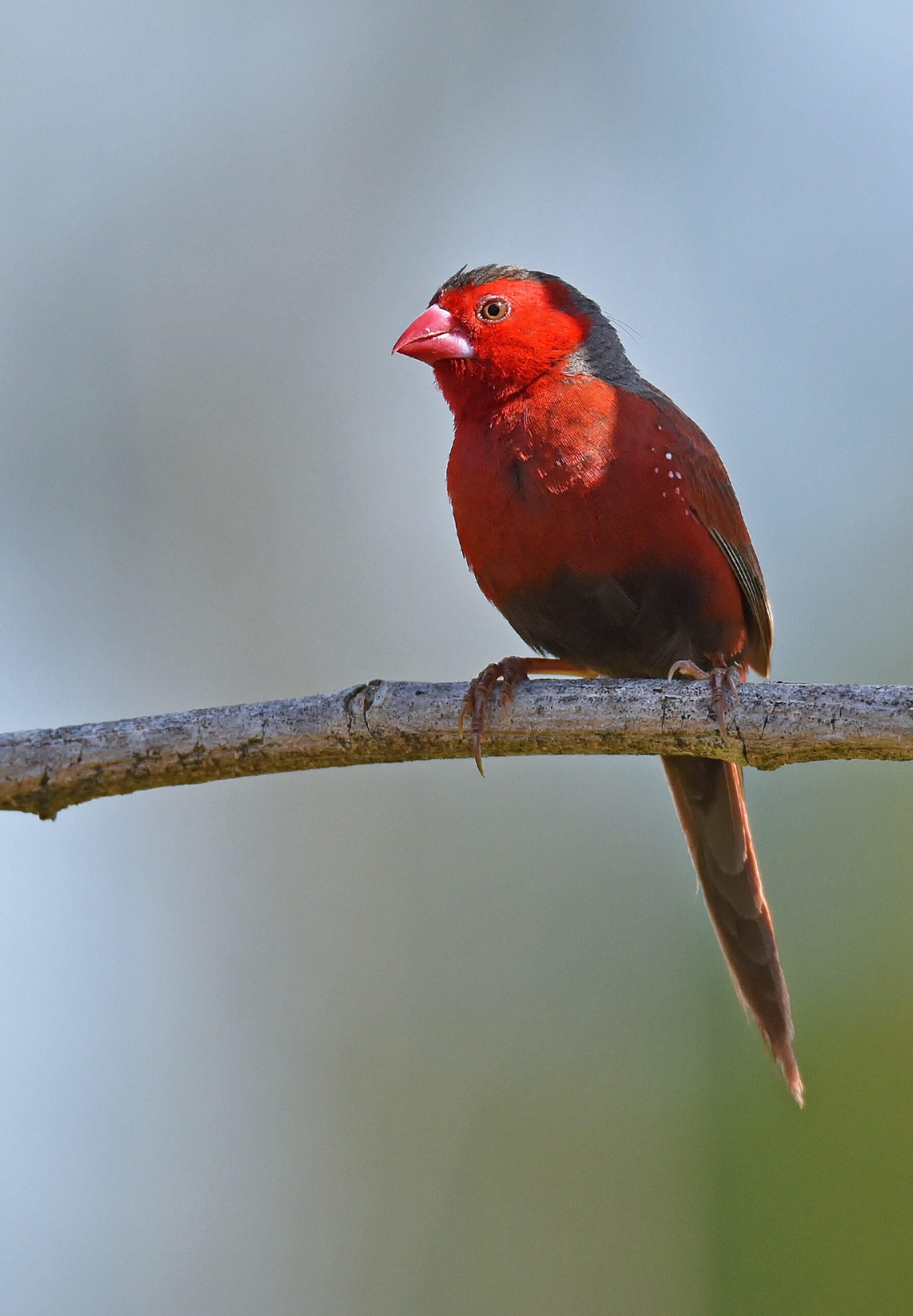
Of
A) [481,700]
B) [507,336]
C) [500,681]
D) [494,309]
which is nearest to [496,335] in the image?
[507,336]

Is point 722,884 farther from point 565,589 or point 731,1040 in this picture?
point 731,1040

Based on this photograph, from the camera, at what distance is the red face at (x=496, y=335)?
4215 mm

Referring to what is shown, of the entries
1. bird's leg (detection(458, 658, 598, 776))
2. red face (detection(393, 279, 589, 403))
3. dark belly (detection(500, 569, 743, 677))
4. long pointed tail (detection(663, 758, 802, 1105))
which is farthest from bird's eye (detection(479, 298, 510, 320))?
long pointed tail (detection(663, 758, 802, 1105))

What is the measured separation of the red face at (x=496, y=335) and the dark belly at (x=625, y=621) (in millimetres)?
772

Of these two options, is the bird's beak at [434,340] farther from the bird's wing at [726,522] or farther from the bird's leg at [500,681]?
the bird's leg at [500,681]

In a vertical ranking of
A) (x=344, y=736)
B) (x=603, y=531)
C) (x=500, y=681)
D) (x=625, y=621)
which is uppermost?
(x=603, y=531)

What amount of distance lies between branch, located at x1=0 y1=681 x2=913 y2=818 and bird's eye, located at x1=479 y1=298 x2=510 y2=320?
5.69ft

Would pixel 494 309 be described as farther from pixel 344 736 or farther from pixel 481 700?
pixel 344 736

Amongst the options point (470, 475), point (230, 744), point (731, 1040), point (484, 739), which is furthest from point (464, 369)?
point (731, 1040)

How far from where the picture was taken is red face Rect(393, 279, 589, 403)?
421 cm

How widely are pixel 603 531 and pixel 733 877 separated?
138 centimetres

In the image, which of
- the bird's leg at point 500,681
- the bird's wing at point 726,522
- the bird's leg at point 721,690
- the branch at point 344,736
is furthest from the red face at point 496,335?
the branch at point 344,736

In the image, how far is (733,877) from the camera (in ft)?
14.1

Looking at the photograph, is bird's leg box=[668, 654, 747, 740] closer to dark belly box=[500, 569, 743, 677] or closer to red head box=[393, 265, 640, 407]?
dark belly box=[500, 569, 743, 677]
